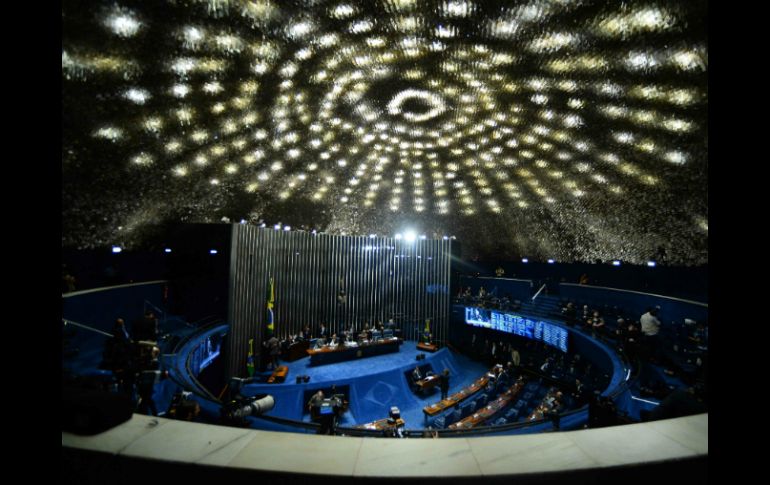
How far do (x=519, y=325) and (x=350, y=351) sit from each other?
8.20m

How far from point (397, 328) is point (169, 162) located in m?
14.0

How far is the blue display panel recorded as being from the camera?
42.3 feet

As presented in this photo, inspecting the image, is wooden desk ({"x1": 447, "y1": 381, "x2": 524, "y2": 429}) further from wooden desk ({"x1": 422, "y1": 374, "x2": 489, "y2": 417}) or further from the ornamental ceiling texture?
the ornamental ceiling texture

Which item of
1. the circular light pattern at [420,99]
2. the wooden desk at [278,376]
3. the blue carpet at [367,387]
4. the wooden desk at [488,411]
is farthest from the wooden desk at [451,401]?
the circular light pattern at [420,99]

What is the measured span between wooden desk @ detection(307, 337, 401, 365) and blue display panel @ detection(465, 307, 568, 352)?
4722 mm

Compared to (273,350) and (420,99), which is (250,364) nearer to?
(273,350)

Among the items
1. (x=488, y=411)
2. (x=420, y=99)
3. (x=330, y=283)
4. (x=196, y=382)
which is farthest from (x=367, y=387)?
(x=420, y=99)

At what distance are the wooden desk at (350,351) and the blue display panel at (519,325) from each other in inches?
186

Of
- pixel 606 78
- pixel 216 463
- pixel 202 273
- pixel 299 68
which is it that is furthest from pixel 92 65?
pixel 202 273

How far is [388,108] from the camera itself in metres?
6.08

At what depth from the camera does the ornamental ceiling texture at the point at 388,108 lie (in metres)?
3.17

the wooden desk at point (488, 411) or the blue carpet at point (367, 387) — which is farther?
the blue carpet at point (367, 387)

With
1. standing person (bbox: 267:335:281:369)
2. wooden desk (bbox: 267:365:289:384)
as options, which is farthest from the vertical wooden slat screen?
wooden desk (bbox: 267:365:289:384)

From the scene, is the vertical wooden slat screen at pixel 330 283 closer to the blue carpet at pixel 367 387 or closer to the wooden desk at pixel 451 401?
the blue carpet at pixel 367 387
